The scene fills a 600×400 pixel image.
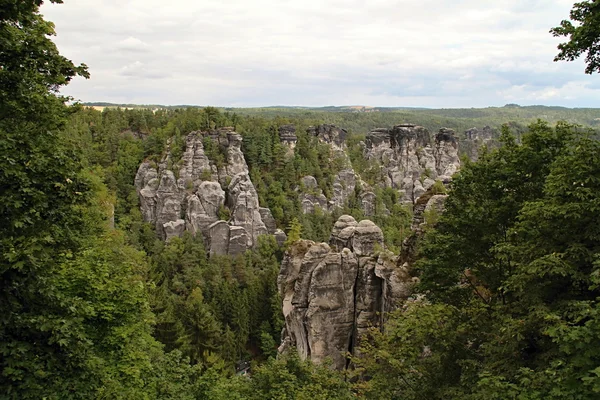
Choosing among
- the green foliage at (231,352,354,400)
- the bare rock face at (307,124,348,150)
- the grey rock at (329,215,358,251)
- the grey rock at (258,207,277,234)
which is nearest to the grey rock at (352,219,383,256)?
the grey rock at (329,215,358,251)

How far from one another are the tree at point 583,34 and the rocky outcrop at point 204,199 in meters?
44.5

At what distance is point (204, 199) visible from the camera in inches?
2105

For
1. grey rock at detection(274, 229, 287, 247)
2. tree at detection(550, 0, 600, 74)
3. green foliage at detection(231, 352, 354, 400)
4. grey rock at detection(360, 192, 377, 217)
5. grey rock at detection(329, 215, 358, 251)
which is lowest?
grey rock at detection(274, 229, 287, 247)

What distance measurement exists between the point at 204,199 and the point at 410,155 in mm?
48392

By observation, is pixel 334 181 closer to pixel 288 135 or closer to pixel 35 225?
pixel 288 135

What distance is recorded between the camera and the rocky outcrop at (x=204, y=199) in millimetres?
51625

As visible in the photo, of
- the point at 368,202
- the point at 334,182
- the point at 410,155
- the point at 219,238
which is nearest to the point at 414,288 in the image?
the point at 219,238

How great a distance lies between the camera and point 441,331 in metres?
11.3

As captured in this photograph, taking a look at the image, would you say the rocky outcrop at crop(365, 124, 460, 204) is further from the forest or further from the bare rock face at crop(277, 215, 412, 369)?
the forest

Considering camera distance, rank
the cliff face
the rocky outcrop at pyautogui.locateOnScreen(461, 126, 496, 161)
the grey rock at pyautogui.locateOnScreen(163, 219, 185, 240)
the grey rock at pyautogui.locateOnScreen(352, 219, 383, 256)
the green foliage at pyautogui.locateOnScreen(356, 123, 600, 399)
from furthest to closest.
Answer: the rocky outcrop at pyautogui.locateOnScreen(461, 126, 496, 161)
the cliff face
the grey rock at pyautogui.locateOnScreen(163, 219, 185, 240)
the grey rock at pyautogui.locateOnScreen(352, 219, 383, 256)
the green foliage at pyautogui.locateOnScreen(356, 123, 600, 399)

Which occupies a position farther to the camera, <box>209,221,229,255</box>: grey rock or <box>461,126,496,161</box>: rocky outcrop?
<box>461,126,496,161</box>: rocky outcrop

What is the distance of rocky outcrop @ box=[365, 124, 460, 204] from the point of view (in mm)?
85875

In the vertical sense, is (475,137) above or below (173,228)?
above

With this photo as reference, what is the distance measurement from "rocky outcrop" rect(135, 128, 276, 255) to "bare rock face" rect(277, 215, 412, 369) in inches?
1135
